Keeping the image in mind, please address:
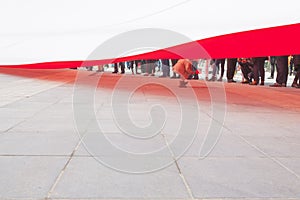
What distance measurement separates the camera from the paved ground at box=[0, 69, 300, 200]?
1978 millimetres

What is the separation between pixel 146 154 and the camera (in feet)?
9.02

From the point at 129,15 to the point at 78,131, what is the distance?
5.70 m

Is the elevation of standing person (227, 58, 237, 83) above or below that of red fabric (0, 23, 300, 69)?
below

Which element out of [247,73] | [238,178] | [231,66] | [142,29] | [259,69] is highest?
[142,29]

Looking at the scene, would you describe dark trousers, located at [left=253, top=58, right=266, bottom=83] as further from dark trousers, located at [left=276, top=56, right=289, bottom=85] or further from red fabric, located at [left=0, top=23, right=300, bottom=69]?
red fabric, located at [left=0, top=23, right=300, bottom=69]

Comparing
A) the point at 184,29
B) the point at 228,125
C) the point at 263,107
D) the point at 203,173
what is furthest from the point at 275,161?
the point at 184,29

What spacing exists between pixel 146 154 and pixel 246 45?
532cm

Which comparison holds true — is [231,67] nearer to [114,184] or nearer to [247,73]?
[247,73]

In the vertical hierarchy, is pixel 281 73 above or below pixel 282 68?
below

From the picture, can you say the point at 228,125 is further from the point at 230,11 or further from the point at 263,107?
the point at 230,11

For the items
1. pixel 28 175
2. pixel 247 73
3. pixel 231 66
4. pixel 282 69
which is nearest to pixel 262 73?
pixel 282 69

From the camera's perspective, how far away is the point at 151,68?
642 inches

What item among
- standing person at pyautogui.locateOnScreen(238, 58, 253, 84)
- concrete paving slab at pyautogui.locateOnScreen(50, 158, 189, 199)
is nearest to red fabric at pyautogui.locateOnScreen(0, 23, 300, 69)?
standing person at pyautogui.locateOnScreen(238, 58, 253, 84)

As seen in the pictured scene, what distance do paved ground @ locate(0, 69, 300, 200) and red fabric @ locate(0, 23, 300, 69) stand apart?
2018mm
